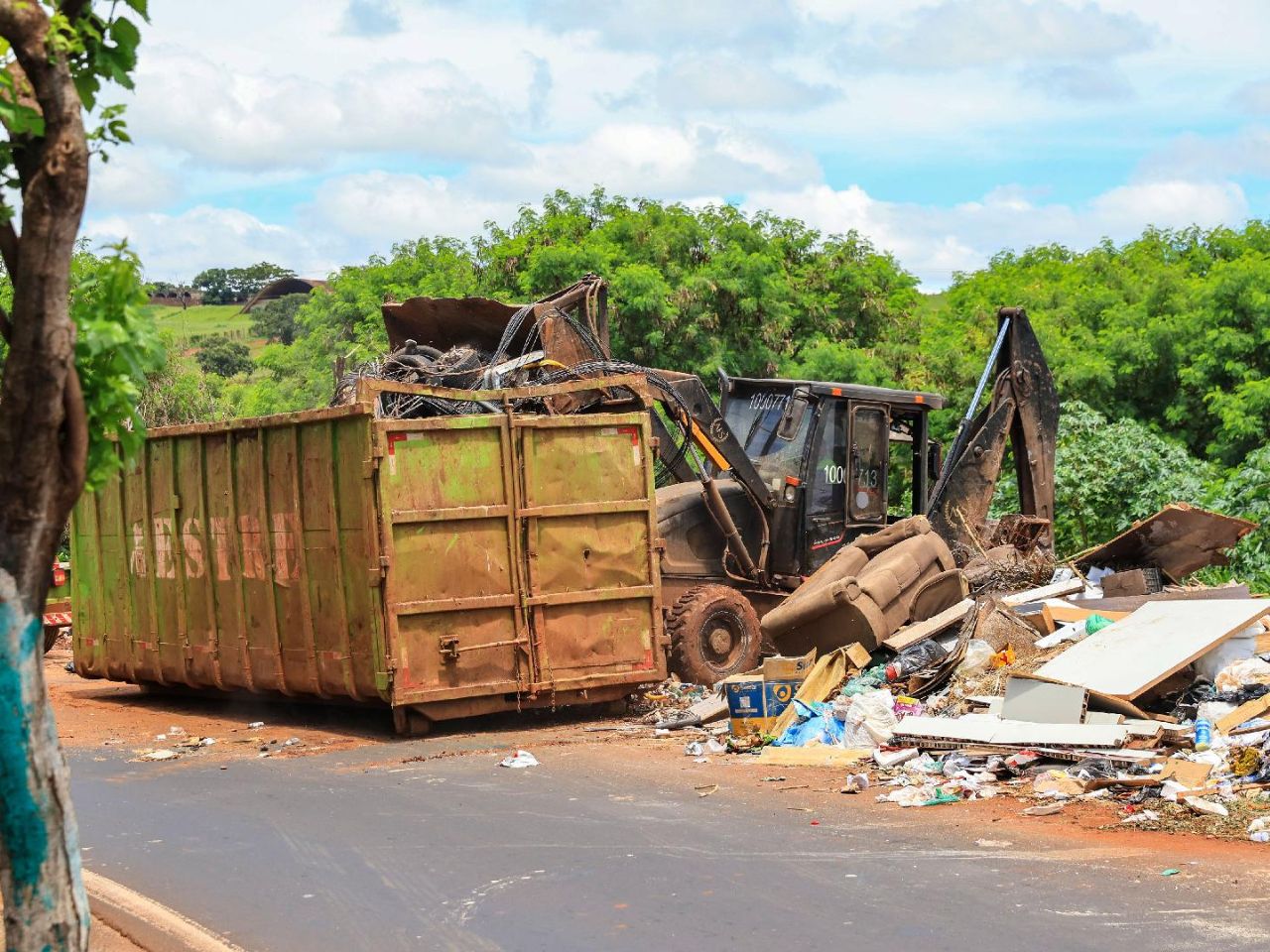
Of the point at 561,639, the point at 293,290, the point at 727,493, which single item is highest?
the point at 293,290

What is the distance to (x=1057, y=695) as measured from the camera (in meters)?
10.2

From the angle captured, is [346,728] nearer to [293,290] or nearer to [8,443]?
[8,443]

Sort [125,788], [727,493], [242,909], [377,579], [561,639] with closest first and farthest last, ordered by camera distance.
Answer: [242,909] → [125,788] → [377,579] → [561,639] → [727,493]

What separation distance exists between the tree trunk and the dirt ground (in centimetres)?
477

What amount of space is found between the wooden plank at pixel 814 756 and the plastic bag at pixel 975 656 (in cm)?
Answer: 175

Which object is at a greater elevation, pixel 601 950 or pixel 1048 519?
pixel 1048 519

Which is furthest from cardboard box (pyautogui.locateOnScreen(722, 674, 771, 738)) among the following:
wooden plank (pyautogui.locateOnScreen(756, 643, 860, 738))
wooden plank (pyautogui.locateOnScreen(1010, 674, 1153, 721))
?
wooden plank (pyautogui.locateOnScreen(1010, 674, 1153, 721))

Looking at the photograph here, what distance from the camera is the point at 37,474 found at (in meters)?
4.42

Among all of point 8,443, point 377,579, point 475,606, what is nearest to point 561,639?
point 475,606

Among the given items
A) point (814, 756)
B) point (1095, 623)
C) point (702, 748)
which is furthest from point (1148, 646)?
point (702, 748)

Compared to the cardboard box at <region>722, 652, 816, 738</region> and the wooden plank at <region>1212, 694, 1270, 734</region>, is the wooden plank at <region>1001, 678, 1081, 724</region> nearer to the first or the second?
the wooden plank at <region>1212, 694, 1270, 734</region>

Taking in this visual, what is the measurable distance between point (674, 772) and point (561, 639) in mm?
2072

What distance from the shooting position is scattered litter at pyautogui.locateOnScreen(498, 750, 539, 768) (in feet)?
33.9

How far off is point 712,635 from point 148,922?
753cm
